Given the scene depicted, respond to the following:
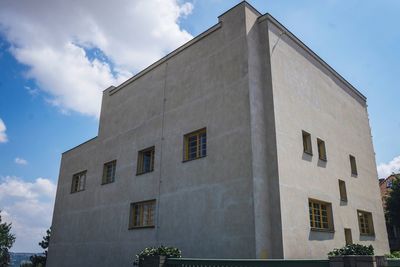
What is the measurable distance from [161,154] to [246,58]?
5.82m

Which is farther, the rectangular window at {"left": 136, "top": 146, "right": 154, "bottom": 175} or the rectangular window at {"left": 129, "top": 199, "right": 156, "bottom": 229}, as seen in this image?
the rectangular window at {"left": 136, "top": 146, "right": 154, "bottom": 175}

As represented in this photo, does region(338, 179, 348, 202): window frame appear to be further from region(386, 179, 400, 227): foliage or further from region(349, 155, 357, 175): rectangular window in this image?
region(386, 179, 400, 227): foliage

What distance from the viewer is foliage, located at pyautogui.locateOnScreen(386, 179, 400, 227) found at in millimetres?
28250

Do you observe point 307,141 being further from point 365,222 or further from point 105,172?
point 105,172

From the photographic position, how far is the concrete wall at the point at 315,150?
38.8ft

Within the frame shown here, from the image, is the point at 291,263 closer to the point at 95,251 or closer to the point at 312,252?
the point at 312,252

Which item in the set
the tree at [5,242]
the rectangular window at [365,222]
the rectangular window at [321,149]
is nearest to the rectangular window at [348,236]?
the rectangular window at [365,222]

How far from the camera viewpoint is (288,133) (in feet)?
41.9

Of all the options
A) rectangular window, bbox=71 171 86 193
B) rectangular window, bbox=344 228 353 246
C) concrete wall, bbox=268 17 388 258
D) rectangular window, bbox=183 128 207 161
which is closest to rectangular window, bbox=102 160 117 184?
rectangular window, bbox=71 171 86 193

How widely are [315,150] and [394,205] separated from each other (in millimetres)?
19489

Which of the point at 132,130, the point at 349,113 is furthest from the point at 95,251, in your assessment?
the point at 349,113

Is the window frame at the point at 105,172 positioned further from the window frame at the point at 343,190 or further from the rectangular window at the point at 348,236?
the rectangular window at the point at 348,236

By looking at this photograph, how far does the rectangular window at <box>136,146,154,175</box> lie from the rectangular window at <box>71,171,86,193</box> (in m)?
6.36

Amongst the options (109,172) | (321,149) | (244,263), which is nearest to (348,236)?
(321,149)
